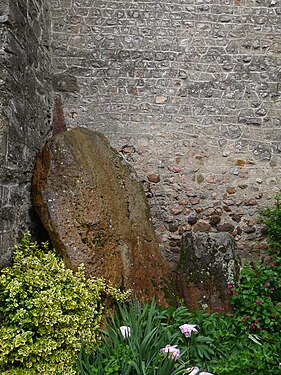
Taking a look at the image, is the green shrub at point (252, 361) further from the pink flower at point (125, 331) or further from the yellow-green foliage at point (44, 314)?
the yellow-green foliage at point (44, 314)

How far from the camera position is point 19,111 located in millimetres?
3543

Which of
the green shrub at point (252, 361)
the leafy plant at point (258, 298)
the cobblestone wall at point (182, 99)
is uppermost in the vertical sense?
the cobblestone wall at point (182, 99)

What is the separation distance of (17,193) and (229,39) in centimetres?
316

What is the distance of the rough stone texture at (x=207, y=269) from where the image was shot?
4.15 metres

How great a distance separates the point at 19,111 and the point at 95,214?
113cm

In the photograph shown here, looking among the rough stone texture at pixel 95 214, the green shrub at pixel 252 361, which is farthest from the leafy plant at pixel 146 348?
the rough stone texture at pixel 95 214

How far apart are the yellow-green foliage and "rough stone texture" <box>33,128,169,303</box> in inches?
8.5

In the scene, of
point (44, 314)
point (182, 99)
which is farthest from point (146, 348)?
point (182, 99)

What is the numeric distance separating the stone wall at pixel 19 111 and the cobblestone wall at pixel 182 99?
592 mm

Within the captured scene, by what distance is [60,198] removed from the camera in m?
3.60

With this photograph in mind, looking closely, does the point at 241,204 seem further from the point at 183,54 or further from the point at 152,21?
the point at 152,21

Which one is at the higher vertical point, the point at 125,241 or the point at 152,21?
the point at 152,21

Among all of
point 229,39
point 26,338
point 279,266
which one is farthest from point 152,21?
point 26,338

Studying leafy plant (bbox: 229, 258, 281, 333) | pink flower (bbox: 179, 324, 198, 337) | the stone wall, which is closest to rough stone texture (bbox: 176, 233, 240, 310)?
leafy plant (bbox: 229, 258, 281, 333)
